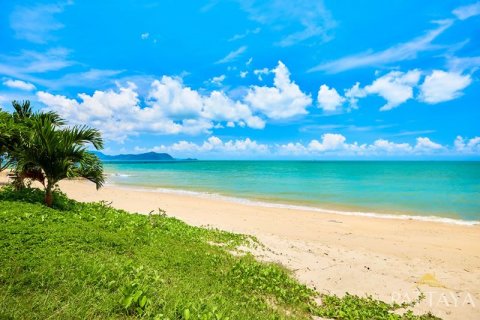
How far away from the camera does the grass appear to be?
4.43 meters

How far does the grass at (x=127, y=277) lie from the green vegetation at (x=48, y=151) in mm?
1189

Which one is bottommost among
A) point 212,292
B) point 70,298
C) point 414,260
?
point 414,260

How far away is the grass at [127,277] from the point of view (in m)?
4.43

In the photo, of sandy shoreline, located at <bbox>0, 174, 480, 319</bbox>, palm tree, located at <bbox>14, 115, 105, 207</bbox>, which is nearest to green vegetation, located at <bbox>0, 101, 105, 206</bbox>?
palm tree, located at <bbox>14, 115, 105, 207</bbox>

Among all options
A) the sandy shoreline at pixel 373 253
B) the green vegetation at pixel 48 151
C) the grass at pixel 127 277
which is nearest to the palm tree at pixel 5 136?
the green vegetation at pixel 48 151

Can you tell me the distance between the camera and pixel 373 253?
12.3 metres

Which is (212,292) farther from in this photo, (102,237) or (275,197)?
(275,197)

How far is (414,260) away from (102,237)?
11682 mm

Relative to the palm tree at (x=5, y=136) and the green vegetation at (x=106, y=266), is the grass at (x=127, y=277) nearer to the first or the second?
the green vegetation at (x=106, y=266)

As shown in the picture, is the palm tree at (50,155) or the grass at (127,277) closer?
the grass at (127,277)

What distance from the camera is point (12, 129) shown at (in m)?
10.5

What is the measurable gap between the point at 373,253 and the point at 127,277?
1073cm

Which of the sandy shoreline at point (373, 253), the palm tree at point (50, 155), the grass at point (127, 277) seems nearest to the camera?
the grass at point (127, 277)

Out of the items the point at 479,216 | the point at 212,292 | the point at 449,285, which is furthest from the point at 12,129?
the point at 479,216
